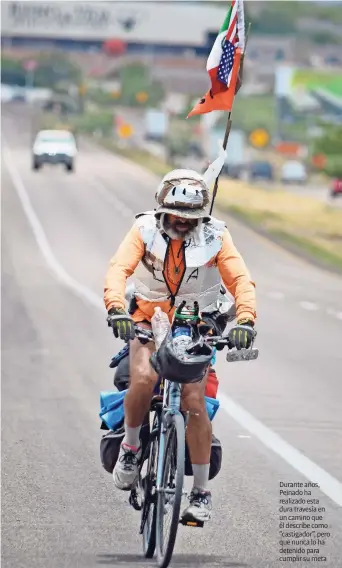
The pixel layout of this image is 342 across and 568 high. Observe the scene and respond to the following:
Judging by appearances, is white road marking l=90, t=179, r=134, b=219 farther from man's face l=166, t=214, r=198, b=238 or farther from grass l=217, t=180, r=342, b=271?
man's face l=166, t=214, r=198, b=238

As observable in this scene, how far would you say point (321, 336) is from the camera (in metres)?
22.2

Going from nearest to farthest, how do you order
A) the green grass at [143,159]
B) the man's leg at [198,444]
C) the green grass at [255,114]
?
the man's leg at [198,444] → the green grass at [143,159] → the green grass at [255,114]

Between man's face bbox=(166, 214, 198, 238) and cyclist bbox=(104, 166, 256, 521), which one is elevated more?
man's face bbox=(166, 214, 198, 238)

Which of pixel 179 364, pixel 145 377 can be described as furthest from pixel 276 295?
pixel 179 364

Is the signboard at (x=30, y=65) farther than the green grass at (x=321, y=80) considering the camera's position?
Yes

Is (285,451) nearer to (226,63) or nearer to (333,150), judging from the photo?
(226,63)

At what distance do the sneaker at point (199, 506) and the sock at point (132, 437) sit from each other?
1.58 ft

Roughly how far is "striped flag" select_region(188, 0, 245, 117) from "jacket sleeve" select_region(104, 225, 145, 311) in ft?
6.49

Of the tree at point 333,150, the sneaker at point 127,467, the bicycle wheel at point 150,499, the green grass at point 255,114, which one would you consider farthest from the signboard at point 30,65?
the bicycle wheel at point 150,499

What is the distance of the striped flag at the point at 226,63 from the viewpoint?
35.6 feet

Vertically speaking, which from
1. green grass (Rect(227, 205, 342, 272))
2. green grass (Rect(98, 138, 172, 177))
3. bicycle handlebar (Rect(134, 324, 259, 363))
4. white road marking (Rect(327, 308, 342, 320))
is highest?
bicycle handlebar (Rect(134, 324, 259, 363))

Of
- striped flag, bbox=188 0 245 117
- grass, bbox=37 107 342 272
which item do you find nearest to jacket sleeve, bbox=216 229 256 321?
striped flag, bbox=188 0 245 117

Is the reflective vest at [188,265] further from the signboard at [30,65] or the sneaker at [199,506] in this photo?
the signboard at [30,65]

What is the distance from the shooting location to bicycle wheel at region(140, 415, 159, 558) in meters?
8.46
